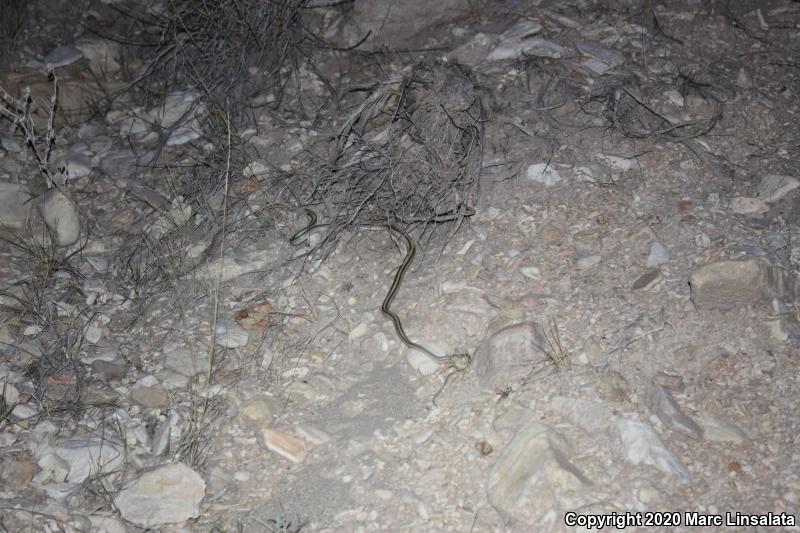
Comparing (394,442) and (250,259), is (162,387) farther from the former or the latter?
(394,442)

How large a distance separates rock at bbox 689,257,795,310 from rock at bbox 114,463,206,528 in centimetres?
230

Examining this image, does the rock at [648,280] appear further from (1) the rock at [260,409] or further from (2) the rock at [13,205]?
(2) the rock at [13,205]

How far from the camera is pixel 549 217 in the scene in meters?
3.83

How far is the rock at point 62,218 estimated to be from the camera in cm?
441

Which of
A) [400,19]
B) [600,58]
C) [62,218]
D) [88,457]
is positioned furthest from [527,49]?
[88,457]

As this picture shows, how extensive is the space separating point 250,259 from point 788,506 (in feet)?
9.38

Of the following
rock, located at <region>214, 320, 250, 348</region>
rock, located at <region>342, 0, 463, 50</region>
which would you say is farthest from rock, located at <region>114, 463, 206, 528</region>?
rock, located at <region>342, 0, 463, 50</region>

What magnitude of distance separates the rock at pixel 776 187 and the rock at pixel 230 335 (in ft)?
8.99

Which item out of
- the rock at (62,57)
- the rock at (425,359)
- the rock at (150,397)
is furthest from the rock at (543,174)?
the rock at (62,57)

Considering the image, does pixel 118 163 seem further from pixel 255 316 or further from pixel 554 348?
pixel 554 348

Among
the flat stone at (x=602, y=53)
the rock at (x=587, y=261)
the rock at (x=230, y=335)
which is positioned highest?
the flat stone at (x=602, y=53)

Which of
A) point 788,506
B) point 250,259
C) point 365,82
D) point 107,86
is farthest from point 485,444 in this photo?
point 107,86

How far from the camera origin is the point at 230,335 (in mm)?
3688

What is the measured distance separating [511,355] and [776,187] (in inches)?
68.4
